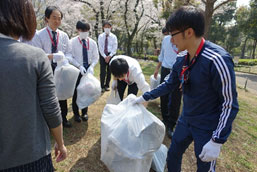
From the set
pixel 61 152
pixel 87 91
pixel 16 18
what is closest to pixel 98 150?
pixel 87 91

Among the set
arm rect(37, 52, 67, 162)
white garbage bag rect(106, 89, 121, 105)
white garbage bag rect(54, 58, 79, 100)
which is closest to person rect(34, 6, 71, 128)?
white garbage bag rect(54, 58, 79, 100)

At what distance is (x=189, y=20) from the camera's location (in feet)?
3.96

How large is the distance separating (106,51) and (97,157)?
3.24m

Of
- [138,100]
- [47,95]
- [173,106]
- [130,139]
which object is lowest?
[173,106]

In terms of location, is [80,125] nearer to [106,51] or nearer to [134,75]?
[134,75]

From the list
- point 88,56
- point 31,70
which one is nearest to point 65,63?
point 88,56

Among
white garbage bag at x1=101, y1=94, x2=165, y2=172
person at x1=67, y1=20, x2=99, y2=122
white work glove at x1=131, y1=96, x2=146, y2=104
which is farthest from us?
person at x1=67, y1=20, x2=99, y2=122

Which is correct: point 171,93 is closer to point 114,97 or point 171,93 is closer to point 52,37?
point 114,97

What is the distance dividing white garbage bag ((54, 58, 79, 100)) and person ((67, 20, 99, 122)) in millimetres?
358

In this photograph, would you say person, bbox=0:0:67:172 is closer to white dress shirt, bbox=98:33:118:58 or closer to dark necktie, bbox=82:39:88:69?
dark necktie, bbox=82:39:88:69

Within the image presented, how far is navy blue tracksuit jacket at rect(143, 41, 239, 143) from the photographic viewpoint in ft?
3.75

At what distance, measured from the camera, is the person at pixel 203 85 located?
115 centimetres

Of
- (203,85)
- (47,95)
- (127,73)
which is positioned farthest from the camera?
(127,73)

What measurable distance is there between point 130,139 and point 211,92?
0.80 m
